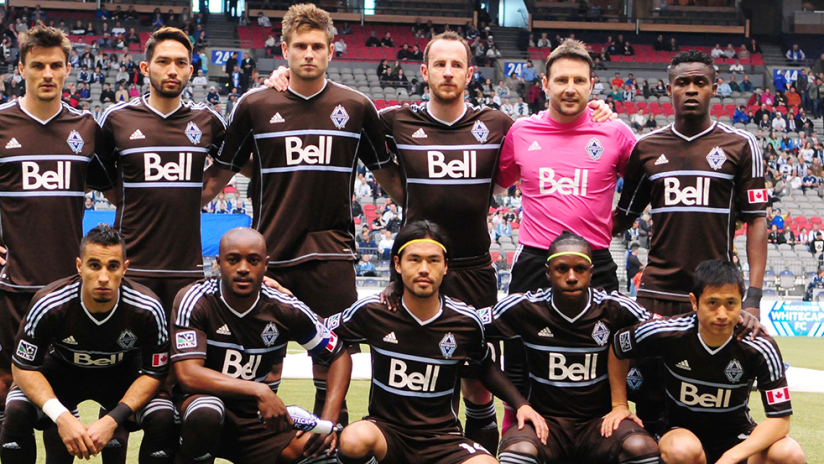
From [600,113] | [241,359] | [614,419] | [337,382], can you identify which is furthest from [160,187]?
[614,419]

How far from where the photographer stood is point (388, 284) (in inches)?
212

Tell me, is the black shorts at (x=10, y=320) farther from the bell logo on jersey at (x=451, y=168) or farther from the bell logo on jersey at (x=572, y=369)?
the bell logo on jersey at (x=572, y=369)

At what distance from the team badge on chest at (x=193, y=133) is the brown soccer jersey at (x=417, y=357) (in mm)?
1420

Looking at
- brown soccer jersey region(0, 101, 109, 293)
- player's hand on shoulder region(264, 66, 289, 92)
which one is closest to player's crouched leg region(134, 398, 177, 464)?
brown soccer jersey region(0, 101, 109, 293)

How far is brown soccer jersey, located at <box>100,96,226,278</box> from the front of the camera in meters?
5.14

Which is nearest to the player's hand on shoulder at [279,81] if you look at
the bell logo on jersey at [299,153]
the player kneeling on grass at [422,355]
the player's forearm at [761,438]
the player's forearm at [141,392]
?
the bell logo on jersey at [299,153]

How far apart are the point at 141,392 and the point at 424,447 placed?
146 centimetres

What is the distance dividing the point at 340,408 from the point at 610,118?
2294 mm

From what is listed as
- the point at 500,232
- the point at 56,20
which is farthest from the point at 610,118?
the point at 56,20

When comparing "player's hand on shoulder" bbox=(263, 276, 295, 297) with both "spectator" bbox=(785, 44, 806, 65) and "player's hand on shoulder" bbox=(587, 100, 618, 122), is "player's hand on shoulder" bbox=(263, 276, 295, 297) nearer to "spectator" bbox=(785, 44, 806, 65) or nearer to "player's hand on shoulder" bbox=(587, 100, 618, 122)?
"player's hand on shoulder" bbox=(587, 100, 618, 122)

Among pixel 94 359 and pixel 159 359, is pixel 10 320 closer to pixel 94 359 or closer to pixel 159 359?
pixel 94 359

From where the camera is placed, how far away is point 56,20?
103 ft

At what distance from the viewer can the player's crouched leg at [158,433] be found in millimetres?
4523

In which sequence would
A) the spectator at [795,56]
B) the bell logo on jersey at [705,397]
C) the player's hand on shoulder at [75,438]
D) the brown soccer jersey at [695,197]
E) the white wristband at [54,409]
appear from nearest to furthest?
the player's hand on shoulder at [75,438] < the white wristband at [54,409] < the bell logo on jersey at [705,397] < the brown soccer jersey at [695,197] < the spectator at [795,56]
